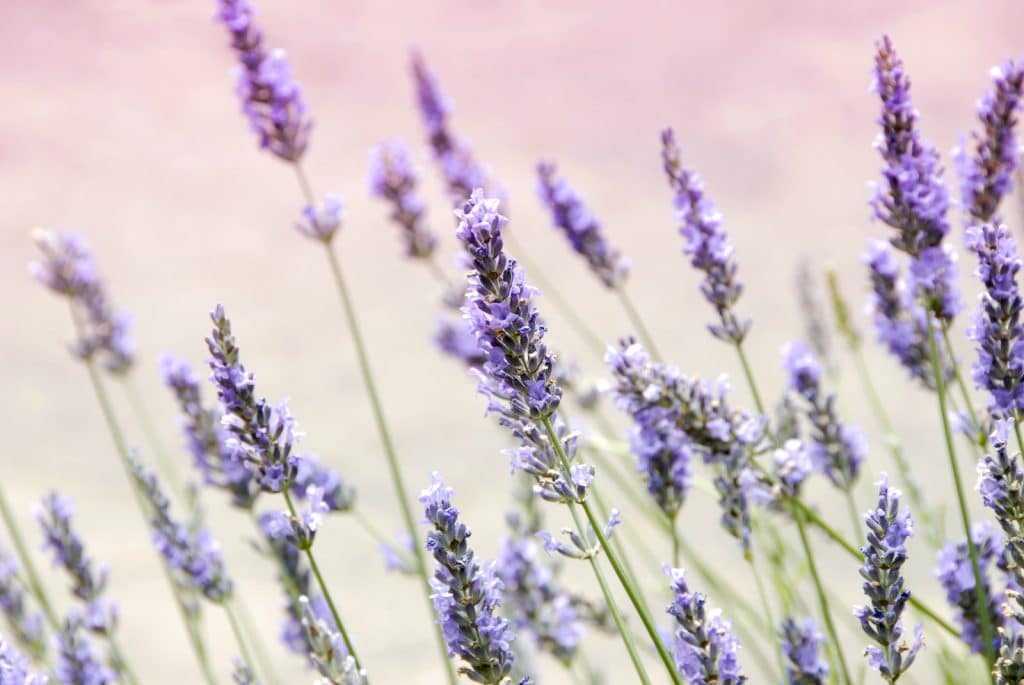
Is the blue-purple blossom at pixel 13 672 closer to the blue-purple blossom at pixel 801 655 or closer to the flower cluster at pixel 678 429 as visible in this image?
the flower cluster at pixel 678 429

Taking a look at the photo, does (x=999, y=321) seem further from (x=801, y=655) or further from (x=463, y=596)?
(x=463, y=596)

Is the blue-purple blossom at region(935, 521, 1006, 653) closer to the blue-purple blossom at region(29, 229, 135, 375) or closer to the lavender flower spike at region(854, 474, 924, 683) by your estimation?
the lavender flower spike at region(854, 474, 924, 683)

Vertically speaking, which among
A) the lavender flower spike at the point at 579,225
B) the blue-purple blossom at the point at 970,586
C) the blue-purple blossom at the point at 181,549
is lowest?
the blue-purple blossom at the point at 970,586

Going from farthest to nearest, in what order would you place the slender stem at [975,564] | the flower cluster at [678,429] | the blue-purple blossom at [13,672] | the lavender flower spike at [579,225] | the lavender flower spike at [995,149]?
the lavender flower spike at [579,225] → the lavender flower spike at [995,149] → the flower cluster at [678,429] → the slender stem at [975,564] → the blue-purple blossom at [13,672]

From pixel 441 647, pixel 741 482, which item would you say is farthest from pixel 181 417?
pixel 741 482

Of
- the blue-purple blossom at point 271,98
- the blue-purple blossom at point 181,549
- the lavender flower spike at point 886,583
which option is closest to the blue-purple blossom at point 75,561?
the blue-purple blossom at point 181,549

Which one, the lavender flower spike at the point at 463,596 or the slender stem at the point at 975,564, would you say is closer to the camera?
the lavender flower spike at the point at 463,596

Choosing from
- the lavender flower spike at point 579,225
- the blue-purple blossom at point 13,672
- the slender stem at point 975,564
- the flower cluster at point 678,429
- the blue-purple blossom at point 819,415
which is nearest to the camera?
the blue-purple blossom at point 13,672

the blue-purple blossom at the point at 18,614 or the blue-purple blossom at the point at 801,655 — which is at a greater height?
the blue-purple blossom at the point at 18,614
